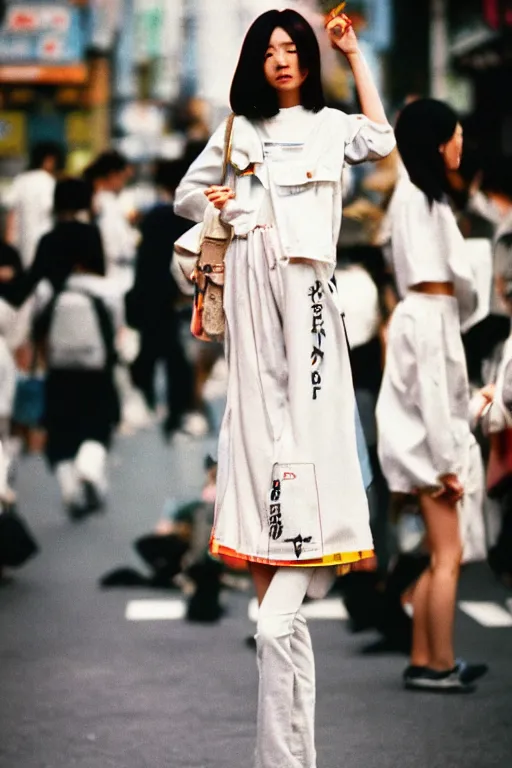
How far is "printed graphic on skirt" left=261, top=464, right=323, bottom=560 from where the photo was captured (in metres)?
5.00

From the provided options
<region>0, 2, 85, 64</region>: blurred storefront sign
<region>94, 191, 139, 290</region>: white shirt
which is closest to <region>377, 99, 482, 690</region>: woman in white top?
<region>94, 191, 139, 290</region>: white shirt

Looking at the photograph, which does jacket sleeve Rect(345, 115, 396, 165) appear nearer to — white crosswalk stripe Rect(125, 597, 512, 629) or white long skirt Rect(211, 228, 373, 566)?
white long skirt Rect(211, 228, 373, 566)

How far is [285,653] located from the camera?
499 centimetres

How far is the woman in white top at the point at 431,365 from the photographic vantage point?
6719 millimetres

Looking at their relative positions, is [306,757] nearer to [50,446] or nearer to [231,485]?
[231,485]

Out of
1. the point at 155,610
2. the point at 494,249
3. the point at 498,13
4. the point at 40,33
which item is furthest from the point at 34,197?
the point at 40,33

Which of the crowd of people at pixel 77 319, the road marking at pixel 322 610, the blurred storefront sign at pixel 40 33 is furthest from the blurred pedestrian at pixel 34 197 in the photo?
the blurred storefront sign at pixel 40 33

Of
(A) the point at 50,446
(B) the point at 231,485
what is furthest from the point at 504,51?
(B) the point at 231,485

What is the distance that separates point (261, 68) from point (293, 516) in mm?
1288

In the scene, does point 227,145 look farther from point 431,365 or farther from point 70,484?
point 70,484

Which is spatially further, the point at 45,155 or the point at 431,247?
the point at 45,155

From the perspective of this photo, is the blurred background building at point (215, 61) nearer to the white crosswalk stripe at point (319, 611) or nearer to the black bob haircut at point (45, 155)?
the black bob haircut at point (45, 155)

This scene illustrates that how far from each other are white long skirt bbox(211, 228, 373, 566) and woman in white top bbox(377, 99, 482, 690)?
1.65 meters

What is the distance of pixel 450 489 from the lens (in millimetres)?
6770
